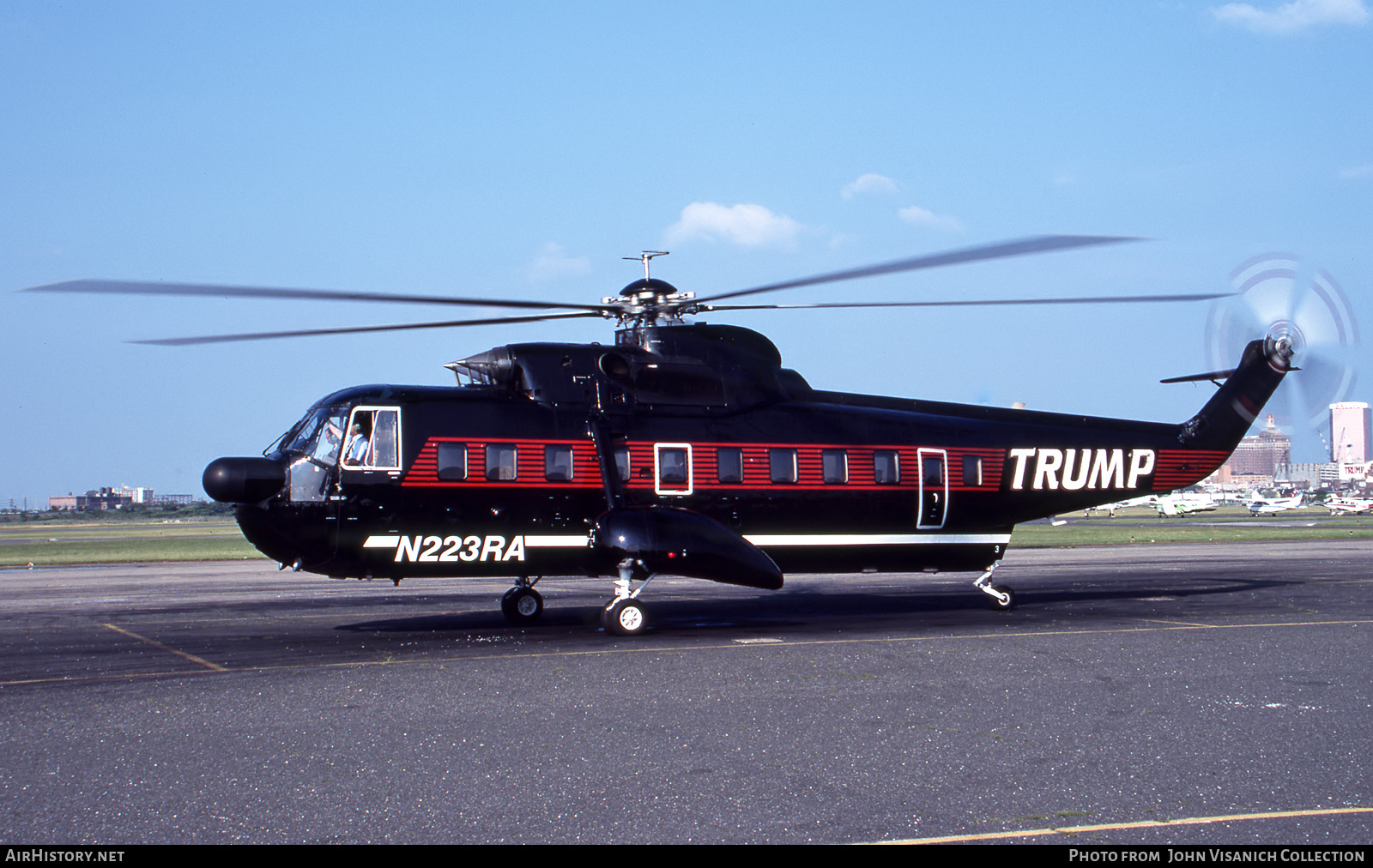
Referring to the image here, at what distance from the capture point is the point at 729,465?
17.1 m

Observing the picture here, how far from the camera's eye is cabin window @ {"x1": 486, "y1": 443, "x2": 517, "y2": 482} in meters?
16.0

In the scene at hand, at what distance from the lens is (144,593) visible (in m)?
25.0

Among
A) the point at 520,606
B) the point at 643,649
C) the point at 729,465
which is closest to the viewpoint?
the point at 643,649

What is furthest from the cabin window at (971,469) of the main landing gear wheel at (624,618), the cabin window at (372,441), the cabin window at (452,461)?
the cabin window at (372,441)

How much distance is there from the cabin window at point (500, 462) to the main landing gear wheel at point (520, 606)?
243 cm

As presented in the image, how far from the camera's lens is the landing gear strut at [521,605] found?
17.6 meters

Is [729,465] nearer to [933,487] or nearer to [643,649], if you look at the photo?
[933,487]

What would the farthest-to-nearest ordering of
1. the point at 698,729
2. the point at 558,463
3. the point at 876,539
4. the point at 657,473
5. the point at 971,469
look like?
1. the point at 971,469
2. the point at 876,539
3. the point at 657,473
4. the point at 558,463
5. the point at 698,729

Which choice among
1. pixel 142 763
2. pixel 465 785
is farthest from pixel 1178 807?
pixel 142 763

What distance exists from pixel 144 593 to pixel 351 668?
50.6 feet

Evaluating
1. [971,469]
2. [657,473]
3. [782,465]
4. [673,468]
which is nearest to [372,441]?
[657,473]

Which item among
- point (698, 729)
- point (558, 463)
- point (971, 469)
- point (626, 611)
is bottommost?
point (698, 729)

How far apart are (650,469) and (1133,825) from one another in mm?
11031
